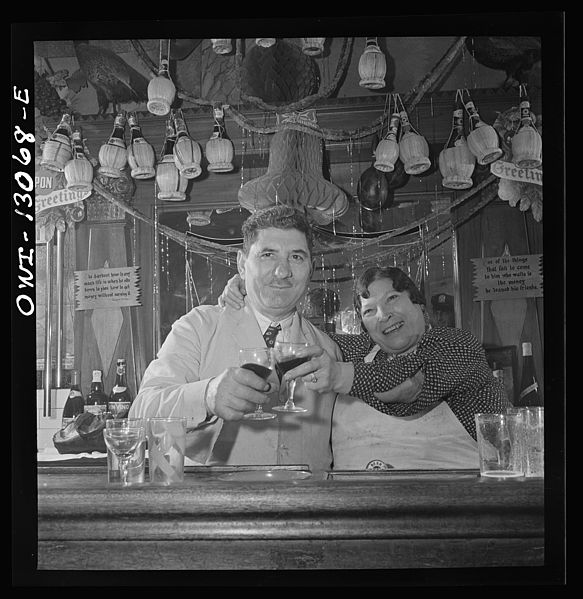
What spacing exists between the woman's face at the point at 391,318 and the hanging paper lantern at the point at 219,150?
0.66 meters

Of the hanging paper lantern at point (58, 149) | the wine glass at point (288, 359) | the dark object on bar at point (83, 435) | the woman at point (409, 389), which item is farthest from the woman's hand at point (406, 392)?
the hanging paper lantern at point (58, 149)

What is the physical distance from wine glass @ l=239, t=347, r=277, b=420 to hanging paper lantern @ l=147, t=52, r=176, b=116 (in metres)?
0.94

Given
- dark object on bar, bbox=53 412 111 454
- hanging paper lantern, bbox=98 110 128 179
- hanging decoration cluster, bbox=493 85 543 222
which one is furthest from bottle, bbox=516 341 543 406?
hanging paper lantern, bbox=98 110 128 179

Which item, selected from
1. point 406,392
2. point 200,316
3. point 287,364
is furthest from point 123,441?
point 406,392

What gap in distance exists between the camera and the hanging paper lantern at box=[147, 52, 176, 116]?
10.1 ft

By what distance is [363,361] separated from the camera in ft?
9.96

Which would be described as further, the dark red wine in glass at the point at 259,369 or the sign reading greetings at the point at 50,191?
the sign reading greetings at the point at 50,191

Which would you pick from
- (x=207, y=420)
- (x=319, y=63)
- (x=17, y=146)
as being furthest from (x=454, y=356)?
(x=17, y=146)

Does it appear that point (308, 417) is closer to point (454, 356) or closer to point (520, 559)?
point (454, 356)

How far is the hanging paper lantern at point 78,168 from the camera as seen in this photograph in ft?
10.2

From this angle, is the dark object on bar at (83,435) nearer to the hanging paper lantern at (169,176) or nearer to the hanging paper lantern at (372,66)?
the hanging paper lantern at (169,176)

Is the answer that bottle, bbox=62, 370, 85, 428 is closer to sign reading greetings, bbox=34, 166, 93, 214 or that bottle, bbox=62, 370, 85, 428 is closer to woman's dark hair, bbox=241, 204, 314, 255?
sign reading greetings, bbox=34, 166, 93, 214

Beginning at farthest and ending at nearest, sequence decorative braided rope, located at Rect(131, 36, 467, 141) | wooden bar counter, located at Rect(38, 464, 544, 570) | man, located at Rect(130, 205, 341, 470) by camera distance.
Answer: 1. decorative braided rope, located at Rect(131, 36, 467, 141)
2. man, located at Rect(130, 205, 341, 470)
3. wooden bar counter, located at Rect(38, 464, 544, 570)

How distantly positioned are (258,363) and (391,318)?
562 millimetres
